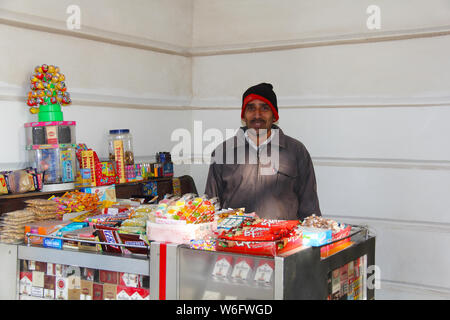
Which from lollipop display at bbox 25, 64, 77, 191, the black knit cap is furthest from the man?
lollipop display at bbox 25, 64, 77, 191

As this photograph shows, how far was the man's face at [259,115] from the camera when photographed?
3.59 m

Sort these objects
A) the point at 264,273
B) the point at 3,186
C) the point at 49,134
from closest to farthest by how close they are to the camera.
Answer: the point at 264,273 < the point at 3,186 < the point at 49,134

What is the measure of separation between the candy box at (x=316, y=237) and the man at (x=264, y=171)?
1.42 m

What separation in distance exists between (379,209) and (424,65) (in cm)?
116

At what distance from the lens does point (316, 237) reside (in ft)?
6.66

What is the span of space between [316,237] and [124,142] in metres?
2.42

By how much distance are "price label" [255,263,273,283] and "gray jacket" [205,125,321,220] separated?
167 cm

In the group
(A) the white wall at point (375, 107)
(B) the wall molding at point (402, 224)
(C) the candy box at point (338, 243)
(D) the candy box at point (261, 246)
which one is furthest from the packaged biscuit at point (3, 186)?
(B) the wall molding at point (402, 224)

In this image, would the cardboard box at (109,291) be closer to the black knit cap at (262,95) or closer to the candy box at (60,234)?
the candy box at (60,234)

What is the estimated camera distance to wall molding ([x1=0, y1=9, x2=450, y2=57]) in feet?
11.1

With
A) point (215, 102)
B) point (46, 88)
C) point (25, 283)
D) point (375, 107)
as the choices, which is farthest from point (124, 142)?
point (375, 107)

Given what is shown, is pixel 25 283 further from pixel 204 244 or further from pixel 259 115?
pixel 259 115

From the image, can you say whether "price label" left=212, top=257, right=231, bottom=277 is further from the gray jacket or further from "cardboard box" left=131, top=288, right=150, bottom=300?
the gray jacket
